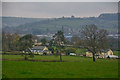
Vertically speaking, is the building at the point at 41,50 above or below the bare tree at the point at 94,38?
below

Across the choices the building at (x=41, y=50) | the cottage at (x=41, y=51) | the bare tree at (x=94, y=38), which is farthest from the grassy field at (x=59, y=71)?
the cottage at (x=41, y=51)

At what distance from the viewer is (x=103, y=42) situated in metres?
32.3

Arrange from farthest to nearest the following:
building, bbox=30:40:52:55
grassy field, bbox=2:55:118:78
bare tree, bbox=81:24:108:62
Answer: building, bbox=30:40:52:55, bare tree, bbox=81:24:108:62, grassy field, bbox=2:55:118:78

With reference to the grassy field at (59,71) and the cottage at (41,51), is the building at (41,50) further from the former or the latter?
the grassy field at (59,71)

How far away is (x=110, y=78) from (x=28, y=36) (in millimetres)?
24748

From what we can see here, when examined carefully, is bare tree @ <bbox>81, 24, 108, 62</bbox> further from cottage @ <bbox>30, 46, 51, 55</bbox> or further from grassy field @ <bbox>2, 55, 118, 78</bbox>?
cottage @ <bbox>30, 46, 51, 55</bbox>

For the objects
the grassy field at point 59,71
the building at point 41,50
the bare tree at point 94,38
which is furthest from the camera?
the building at point 41,50

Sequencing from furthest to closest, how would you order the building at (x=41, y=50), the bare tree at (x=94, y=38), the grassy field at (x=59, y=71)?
the building at (x=41, y=50), the bare tree at (x=94, y=38), the grassy field at (x=59, y=71)

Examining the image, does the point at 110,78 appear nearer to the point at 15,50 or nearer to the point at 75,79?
the point at 75,79

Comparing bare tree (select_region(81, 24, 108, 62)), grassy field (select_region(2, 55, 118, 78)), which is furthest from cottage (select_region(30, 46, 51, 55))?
grassy field (select_region(2, 55, 118, 78))

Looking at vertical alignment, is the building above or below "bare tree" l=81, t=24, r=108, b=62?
below

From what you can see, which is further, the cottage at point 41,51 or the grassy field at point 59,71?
the cottage at point 41,51

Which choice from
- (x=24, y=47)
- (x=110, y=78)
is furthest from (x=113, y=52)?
(x=110, y=78)

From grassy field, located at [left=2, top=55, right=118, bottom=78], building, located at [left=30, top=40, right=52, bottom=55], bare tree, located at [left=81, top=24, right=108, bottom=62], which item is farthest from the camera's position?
building, located at [left=30, top=40, right=52, bottom=55]
